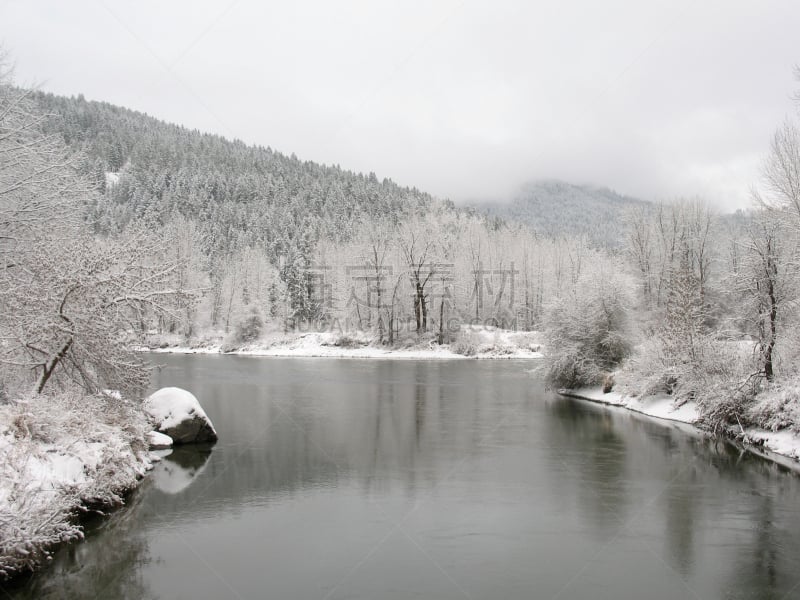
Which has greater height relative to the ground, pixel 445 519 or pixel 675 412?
pixel 675 412

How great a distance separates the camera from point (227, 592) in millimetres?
8844

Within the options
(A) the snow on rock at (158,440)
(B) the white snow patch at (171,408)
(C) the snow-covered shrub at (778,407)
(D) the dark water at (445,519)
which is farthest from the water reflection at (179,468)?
(C) the snow-covered shrub at (778,407)

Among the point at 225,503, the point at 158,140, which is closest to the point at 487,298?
the point at 225,503

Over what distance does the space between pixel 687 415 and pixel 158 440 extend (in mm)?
19539

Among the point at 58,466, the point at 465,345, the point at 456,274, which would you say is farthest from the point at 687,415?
the point at 456,274

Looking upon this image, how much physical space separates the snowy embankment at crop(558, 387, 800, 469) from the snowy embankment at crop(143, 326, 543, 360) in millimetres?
20539

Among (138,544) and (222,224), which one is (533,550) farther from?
(222,224)

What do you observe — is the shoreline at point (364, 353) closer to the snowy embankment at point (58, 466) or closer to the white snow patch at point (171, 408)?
the white snow patch at point (171, 408)

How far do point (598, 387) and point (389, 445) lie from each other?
53.5 feet

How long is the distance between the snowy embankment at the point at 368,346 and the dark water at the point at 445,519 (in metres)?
31.3

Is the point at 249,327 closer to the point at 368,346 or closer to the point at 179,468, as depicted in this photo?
the point at 368,346

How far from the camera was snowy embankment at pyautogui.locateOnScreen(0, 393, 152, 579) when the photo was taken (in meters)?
9.00

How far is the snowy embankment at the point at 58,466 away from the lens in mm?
9000

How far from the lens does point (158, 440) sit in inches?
704
